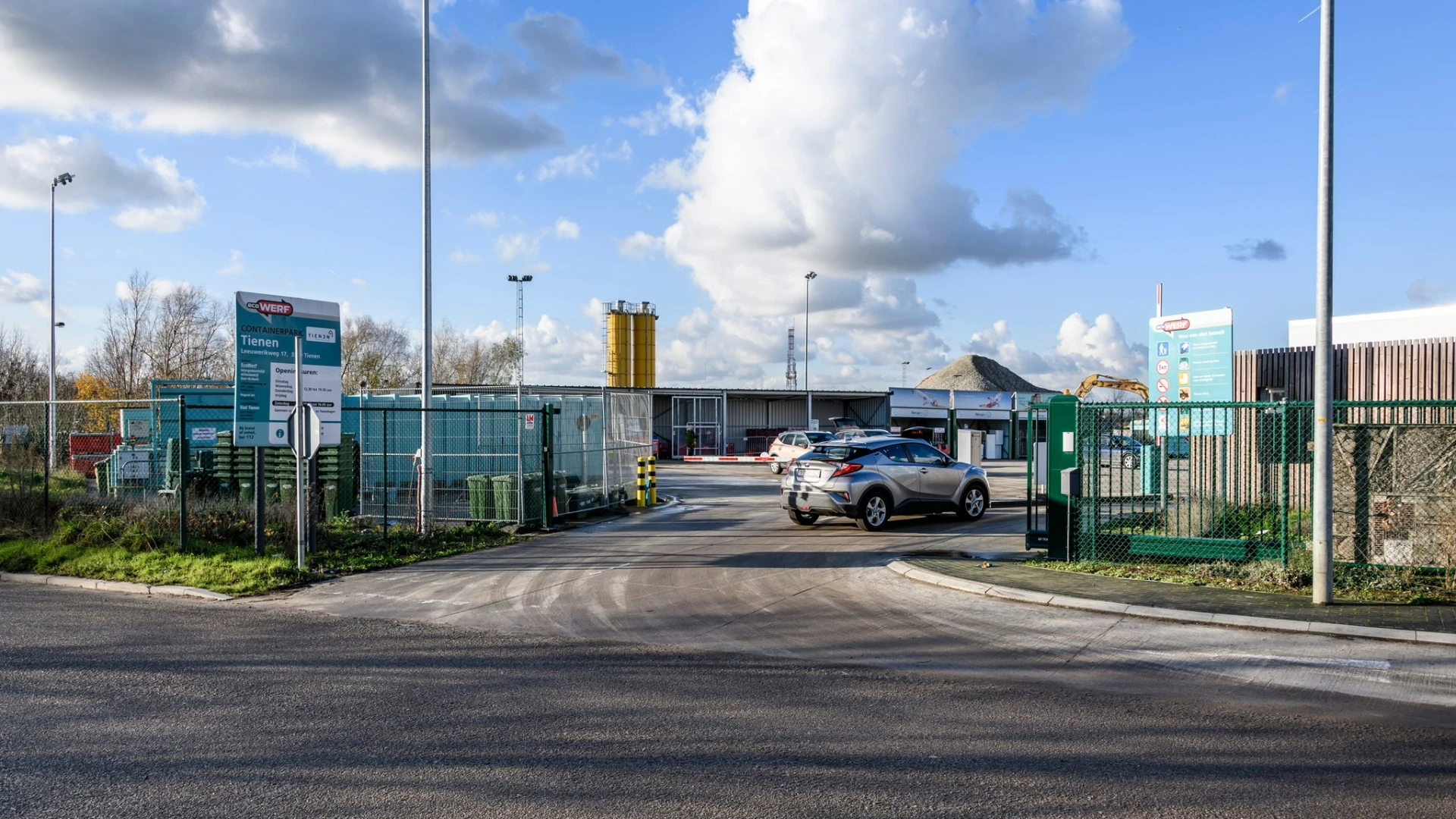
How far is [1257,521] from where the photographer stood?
39.4 ft

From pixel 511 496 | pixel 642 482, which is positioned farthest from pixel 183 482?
pixel 642 482

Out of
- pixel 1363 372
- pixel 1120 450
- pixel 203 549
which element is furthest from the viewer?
pixel 1363 372

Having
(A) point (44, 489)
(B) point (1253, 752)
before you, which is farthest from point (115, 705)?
(A) point (44, 489)

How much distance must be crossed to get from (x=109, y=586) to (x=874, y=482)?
37.1 feet

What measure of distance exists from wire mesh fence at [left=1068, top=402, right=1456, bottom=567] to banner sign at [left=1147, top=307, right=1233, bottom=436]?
4.61 meters

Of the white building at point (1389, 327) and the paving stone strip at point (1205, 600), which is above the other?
the white building at point (1389, 327)

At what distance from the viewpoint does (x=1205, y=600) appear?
10352 millimetres

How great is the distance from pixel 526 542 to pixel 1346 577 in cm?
1126

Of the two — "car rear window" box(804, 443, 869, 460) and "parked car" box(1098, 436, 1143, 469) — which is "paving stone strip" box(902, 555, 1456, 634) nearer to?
"parked car" box(1098, 436, 1143, 469)

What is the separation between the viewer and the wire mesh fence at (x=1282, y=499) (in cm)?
1071

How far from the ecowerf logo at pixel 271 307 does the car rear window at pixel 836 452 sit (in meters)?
8.74

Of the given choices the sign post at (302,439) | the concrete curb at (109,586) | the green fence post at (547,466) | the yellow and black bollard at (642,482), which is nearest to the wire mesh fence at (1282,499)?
the green fence post at (547,466)

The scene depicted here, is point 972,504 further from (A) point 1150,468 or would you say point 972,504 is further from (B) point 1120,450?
(B) point 1120,450

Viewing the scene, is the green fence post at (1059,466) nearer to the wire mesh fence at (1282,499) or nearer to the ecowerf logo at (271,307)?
the wire mesh fence at (1282,499)
